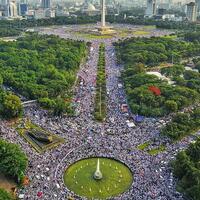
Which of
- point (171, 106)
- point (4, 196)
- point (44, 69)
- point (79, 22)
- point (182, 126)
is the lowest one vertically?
point (4, 196)

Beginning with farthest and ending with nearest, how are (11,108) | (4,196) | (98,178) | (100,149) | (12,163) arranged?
(11,108) < (100,149) < (98,178) < (12,163) < (4,196)

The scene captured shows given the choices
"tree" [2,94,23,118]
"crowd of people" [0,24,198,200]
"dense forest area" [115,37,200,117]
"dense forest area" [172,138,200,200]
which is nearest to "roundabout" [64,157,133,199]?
"crowd of people" [0,24,198,200]

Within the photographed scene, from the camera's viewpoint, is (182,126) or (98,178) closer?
(98,178)

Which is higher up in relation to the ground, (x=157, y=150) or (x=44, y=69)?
(x=44, y=69)

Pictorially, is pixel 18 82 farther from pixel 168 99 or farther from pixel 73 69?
pixel 168 99

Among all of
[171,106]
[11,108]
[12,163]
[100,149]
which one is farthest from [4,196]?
[171,106]

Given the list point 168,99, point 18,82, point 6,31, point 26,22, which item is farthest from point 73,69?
point 26,22

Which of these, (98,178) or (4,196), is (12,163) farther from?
(98,178)

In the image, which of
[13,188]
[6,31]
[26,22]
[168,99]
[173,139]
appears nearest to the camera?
[13,188]
